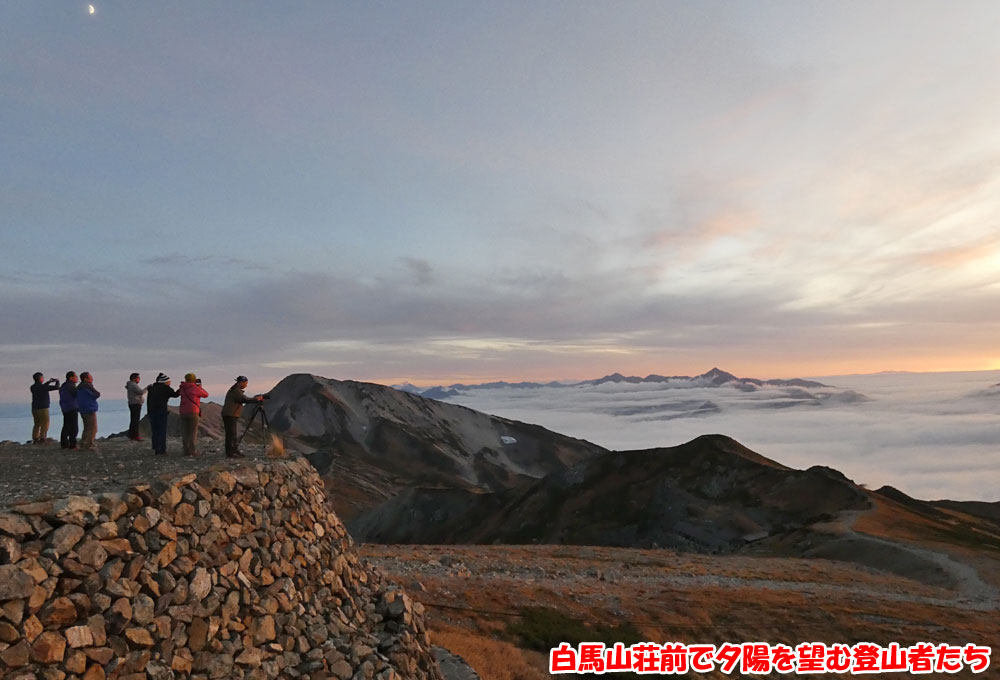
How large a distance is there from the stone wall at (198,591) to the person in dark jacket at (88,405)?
9156mm

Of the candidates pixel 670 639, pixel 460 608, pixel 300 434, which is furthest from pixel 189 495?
pixel 300 434

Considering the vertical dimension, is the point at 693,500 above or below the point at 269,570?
below

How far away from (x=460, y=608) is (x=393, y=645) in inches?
536

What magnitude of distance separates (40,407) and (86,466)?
951cm

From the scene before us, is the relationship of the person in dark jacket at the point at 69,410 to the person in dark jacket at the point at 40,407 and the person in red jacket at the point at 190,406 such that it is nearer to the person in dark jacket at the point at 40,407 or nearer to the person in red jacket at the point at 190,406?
the person in dark jacket at the point at 40,407

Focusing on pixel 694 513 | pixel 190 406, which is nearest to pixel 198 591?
pixel 190 406

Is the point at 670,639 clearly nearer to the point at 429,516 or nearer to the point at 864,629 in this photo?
the point at 864,629

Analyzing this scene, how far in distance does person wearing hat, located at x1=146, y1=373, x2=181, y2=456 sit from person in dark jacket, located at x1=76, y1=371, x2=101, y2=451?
2.63m

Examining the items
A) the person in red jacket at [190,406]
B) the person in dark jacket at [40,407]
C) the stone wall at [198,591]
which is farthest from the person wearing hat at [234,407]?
the person in dark jacket at [40,407]

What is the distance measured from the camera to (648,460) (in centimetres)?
10569

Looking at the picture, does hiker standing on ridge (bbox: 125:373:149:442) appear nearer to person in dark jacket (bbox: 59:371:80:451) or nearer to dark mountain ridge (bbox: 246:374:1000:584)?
person in dark jacket (bbox: 59:371:80:451)

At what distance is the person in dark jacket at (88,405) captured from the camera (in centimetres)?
2030

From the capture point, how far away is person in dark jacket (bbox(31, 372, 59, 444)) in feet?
75.5

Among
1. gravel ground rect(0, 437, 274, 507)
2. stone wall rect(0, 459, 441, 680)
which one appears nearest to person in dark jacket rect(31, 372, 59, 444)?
gravel ground rect(0, 437, 274, 507)
